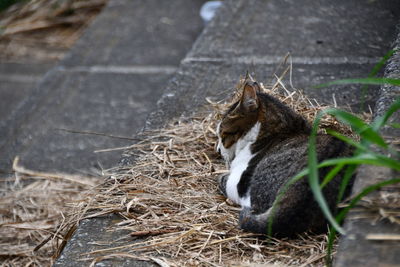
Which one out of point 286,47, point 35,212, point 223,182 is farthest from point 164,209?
point 286,47

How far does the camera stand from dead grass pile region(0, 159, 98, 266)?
3.11m

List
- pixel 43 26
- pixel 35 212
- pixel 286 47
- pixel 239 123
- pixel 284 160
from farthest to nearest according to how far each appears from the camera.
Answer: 1. pixel 43 26
2. pixel 286 47
3. pixel 35 212
4. pixel 239 123
5. pixel 284 160

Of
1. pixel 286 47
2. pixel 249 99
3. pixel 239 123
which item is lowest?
pixel 286 47

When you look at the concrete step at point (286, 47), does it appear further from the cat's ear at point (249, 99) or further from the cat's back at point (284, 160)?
the cat's back at point (284, 160)

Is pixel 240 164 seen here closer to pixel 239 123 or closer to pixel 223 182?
pixel 223 182

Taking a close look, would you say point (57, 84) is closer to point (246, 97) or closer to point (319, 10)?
point (319, 10)

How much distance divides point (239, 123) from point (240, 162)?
0.75 feet

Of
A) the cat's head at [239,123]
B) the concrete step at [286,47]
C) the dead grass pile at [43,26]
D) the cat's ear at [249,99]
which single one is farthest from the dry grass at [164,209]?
the dead grass pile at [43,26]

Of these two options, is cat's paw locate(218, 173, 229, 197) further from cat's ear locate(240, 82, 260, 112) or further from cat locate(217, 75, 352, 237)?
cat's ear locate(240, 82, 260, 112)

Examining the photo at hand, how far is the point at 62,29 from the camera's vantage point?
639 cm

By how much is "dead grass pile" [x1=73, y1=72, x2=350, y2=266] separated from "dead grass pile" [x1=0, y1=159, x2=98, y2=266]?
12.2 inches

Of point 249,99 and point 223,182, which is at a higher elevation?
point 249,99

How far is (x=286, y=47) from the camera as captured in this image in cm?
412

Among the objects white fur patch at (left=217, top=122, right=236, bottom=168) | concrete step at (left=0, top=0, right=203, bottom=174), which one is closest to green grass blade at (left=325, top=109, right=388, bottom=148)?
white fur patch at (left=217, top=122, right=236, bottom=168)
